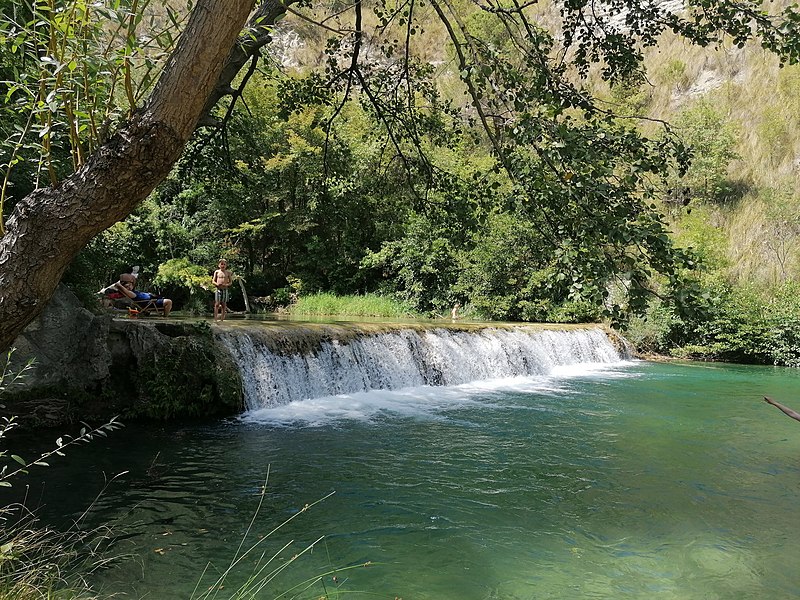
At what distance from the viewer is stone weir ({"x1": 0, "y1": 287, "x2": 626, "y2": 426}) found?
7.52m

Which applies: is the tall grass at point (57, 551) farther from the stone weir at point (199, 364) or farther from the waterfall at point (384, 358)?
the waterfall at point (384, 358)

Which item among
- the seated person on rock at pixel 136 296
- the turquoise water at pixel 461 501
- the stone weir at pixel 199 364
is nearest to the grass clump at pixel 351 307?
the seated person on rock at pixel 136 296

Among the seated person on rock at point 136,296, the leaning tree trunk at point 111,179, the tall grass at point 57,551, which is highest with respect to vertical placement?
the leaning tree trunk at point 111,179

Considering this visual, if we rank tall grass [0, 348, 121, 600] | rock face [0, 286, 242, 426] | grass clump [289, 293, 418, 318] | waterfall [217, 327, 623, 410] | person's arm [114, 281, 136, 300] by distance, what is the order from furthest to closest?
1. grass clump [289, 293, 418, 318]
2. person's arm [114, 281, 136, 300]
3. waterfall [217, 327, 623, 410]
4. rock face [0, 286, 242, 426]
5. tall grass [0, 348, 121, 600]

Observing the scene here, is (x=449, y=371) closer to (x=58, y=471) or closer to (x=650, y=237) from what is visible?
(x=58, y=471)

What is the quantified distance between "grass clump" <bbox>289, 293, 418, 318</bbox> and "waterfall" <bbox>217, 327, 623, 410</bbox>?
7.73 m

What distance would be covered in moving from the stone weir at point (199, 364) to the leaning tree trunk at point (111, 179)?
17.0 feet

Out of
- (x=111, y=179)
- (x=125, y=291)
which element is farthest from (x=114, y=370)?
(x=111, y=179)

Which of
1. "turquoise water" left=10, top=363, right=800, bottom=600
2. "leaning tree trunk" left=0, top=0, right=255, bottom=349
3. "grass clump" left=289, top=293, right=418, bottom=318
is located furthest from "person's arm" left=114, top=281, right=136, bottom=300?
"leaning tree trunk" left=0, top=0, right=255, bottom=349

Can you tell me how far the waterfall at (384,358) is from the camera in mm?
9492

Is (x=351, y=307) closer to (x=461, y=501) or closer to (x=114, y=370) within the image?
(x=114, y=370)

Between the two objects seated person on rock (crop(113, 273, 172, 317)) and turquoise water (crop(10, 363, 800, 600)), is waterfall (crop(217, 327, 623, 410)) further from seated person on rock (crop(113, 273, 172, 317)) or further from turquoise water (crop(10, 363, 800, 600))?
seated person on rock (crop(113, 273, 172, 317))

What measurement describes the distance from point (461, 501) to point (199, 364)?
16.2 ft

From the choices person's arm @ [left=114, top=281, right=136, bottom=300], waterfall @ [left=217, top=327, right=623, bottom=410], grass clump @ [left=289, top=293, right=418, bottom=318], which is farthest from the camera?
grass clump @ [left=289, top=293, right=418, bottom=318]
